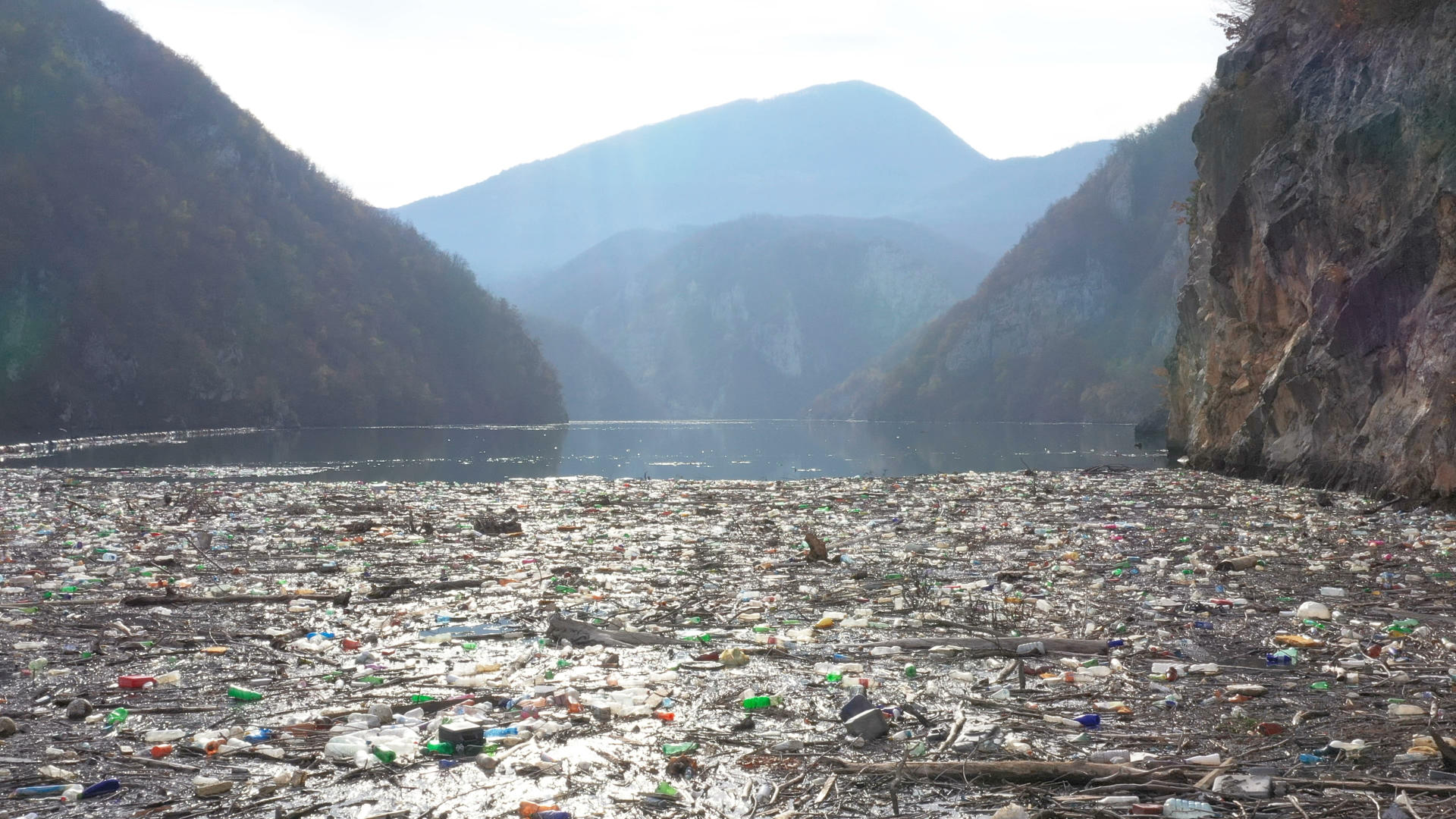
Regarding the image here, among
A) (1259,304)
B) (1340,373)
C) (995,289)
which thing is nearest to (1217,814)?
(1340,373)

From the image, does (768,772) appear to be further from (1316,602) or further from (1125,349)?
(1125,349)

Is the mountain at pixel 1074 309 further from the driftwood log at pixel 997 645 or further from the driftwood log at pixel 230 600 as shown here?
the driftwood log at pixel 230 600

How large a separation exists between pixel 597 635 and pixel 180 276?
9473cm

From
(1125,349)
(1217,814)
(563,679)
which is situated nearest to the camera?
(1217,814)

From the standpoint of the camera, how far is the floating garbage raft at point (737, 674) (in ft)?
13.7

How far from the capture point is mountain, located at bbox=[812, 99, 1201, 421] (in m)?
118

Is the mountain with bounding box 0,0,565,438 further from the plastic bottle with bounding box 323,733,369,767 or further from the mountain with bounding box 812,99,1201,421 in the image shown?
the plastic bottle with bounding box 323,733,369,767

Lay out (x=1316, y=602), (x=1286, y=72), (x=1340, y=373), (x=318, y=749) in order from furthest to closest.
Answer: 1. (x=1286, y=72)
2. (x=1340, y=373)
3. (x=1316, y=602)
4. (x=318, y=749)

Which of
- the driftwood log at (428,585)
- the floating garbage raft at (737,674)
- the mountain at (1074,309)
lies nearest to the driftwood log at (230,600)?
the floating garbage raft at (737,674)

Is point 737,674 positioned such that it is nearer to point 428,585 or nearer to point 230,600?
point 428,585

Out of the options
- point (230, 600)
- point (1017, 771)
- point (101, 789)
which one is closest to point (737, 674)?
point (1017, 771)

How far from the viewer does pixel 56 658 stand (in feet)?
21.4

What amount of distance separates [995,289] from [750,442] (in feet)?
281

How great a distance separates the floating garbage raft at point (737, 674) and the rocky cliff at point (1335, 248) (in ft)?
12.6
